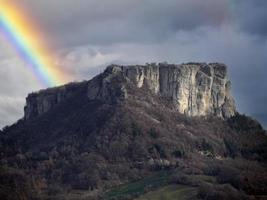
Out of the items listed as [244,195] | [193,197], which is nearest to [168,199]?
[193,197]

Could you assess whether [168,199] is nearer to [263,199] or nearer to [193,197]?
[193,197]

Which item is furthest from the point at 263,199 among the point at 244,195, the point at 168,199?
the point at 168,199

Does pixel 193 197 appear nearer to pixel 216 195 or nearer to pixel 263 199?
pixel 216 195

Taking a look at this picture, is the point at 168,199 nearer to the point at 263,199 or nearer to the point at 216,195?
the point at 216,195
